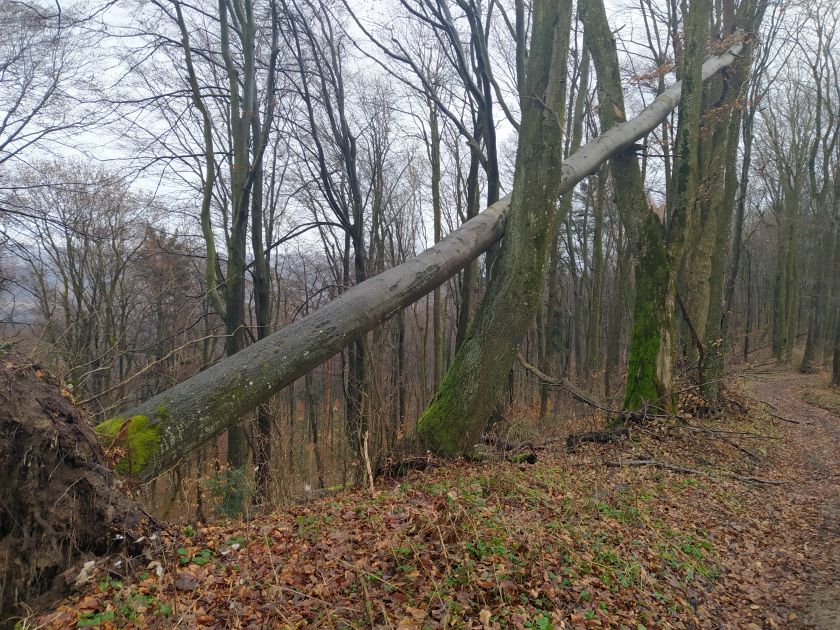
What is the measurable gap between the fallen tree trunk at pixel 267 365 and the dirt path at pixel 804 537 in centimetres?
429

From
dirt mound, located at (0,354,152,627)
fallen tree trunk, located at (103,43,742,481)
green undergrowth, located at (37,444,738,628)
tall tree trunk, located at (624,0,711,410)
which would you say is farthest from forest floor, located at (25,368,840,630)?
tall tree trunk, located at (624,0,711,410)

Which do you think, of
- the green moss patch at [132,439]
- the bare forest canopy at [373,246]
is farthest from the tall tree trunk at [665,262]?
the green moss patch at [132,439]

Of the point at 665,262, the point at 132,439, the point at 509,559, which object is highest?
the point at 665,262

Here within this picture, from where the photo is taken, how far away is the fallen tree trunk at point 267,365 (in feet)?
13.0

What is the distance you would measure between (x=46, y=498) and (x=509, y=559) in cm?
298

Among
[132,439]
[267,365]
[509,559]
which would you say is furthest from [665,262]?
[132,439]

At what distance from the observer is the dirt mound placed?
9.37ft

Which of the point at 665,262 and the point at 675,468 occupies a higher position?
the point at 665,262

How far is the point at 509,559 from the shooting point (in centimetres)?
356

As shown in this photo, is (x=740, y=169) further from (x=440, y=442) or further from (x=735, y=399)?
(x=440, y=442)

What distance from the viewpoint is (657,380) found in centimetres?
870

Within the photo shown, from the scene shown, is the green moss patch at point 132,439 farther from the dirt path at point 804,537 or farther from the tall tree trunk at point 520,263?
the dirt path at point 804,537

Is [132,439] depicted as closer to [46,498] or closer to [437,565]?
[46,498]

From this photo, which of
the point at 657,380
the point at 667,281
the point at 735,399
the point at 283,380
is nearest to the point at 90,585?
the point at 283,380
